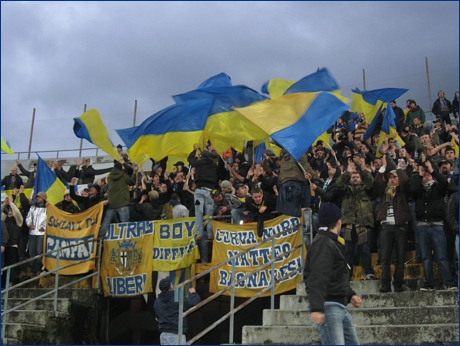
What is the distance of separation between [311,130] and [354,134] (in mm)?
5222

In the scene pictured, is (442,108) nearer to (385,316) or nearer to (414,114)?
(414,114)

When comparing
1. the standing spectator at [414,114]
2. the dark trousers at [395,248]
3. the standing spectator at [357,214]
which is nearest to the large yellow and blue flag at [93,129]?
the standing spectator at [357,214]

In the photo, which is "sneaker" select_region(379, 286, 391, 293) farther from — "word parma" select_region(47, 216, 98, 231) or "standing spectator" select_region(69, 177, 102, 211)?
"standing spectator" select_region(69, 177, 102, 211)

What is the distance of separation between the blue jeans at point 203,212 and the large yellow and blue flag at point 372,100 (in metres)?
6.09

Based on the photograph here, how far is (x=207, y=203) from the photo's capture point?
13891mm

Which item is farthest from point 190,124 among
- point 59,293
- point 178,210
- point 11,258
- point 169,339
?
point 169,339

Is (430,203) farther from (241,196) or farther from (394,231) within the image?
(241,196)

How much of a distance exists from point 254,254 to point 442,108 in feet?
26.0

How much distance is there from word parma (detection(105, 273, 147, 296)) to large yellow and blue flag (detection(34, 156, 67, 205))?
3.68m

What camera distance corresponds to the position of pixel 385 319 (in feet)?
33.7

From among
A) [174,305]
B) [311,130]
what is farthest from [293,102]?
[174,305]

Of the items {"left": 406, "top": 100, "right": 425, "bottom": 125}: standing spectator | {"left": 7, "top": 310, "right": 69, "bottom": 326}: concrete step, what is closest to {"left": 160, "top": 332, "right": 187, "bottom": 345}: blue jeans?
{"left": 7, "top": 310, "right": 69, "bottom": 326}: concrete step

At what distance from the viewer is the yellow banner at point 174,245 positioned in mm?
13797

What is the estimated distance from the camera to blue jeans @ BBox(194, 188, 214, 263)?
13.7 m
